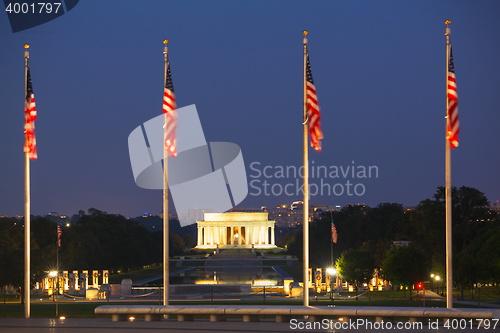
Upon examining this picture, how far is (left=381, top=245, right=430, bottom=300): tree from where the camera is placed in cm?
5028

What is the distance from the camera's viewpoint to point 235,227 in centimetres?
14400

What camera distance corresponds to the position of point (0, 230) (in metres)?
66.2

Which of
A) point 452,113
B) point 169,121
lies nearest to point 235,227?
point 169,121

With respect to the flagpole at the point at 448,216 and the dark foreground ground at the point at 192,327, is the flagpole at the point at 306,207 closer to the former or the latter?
the dark foreground ground at the point at 192,327

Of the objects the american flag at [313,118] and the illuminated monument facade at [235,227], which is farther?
the illuminated monument facade at [235,227]

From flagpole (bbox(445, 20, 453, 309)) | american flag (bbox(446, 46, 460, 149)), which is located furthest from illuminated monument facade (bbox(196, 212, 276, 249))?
american flag (bbox(446, 46, 460, 149))

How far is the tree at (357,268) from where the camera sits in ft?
172

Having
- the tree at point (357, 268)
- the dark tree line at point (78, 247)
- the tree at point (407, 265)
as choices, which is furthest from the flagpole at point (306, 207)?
the tree at point (357, 268)

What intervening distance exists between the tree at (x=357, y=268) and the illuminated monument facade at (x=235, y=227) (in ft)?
275

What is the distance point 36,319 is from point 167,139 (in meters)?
9.34

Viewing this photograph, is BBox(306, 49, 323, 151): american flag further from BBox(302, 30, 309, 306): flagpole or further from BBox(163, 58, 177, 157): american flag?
BBox(163, 58, 177, 157): american flag

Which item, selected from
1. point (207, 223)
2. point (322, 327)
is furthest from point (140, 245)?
point (322, 327)

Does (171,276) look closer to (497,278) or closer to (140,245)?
(140,245)

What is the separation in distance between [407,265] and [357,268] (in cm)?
451
